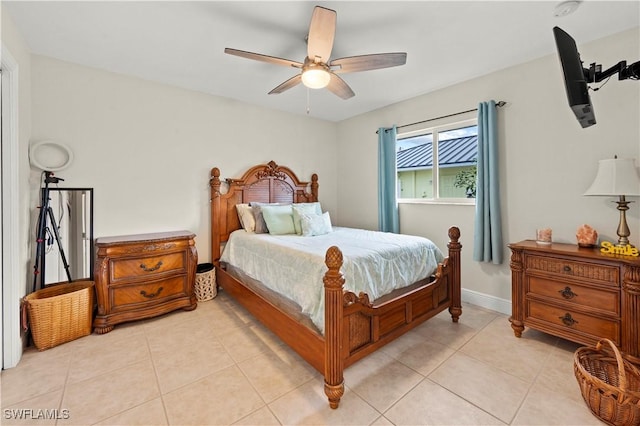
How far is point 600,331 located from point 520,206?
1205 millimetres

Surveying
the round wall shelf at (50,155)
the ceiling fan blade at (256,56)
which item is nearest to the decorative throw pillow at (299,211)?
the ceiling fan blade at (256,56)

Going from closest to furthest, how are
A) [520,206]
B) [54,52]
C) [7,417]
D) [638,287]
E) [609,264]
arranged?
[7,417] < [638,287] < [609,264] < [54,52] < [520,206]

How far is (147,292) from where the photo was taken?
8.71ft

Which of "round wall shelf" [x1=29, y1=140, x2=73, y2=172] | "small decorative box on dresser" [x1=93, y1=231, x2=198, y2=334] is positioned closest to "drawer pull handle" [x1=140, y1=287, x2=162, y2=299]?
"small decorative box on dresser" [x1=93, y1=231, x2=198, y2=334]

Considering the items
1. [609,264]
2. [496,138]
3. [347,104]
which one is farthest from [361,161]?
[609,264]

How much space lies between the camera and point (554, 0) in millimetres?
Answer: 1817

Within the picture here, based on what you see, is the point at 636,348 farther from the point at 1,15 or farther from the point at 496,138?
the point at 1,15

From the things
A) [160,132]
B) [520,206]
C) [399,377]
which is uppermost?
[160,132]

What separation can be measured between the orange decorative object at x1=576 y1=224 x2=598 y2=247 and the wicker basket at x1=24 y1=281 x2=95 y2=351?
166 inches

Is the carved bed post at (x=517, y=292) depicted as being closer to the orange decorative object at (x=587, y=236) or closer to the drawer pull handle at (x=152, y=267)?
the orange decorative object at (x=587, y=236)

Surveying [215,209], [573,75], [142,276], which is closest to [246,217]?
[215,209]

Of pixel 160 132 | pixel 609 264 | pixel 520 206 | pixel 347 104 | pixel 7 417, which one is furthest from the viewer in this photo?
pixel 347 104

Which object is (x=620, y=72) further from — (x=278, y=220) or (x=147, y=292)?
(x=147, y=292)

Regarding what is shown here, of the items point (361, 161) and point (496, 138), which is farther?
point (361, 161)
